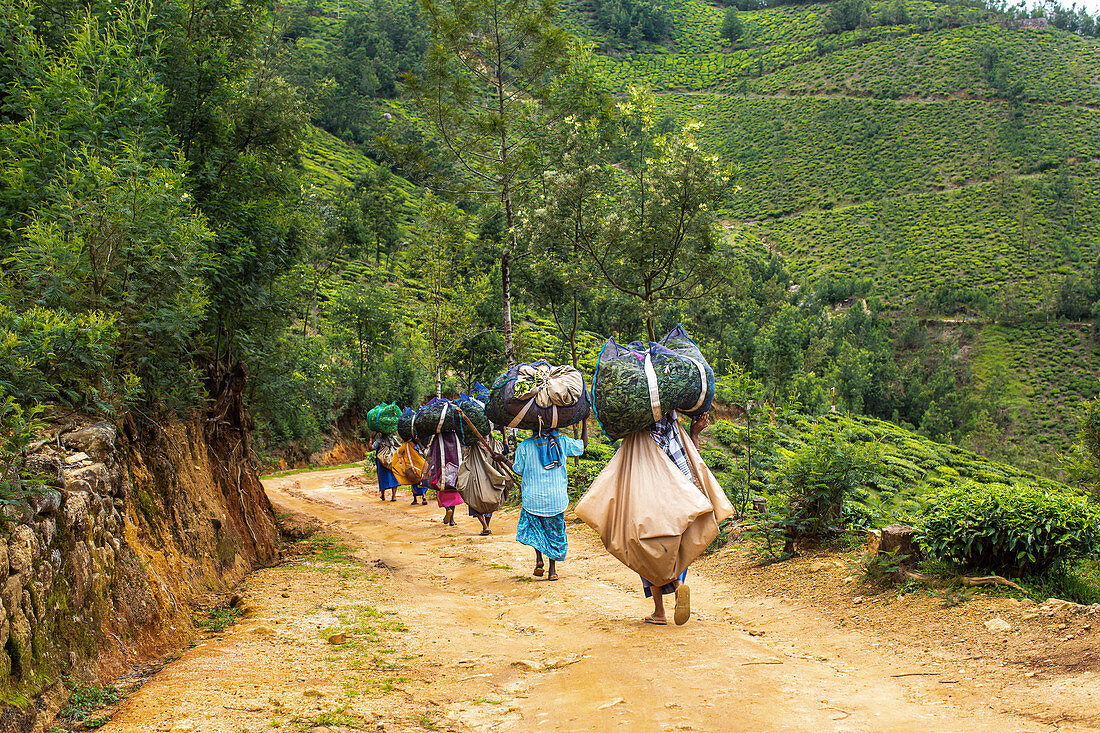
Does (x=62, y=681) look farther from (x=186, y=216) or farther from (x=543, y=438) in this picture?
(x=543, y=438)

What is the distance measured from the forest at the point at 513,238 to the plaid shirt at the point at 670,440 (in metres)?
2.27

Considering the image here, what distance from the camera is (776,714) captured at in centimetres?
359

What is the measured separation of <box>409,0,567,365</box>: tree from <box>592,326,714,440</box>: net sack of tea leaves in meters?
8.83

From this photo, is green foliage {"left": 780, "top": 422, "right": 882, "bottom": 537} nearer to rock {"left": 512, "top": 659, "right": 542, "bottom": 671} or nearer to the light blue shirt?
the light blue shirt

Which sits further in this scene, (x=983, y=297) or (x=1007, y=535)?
(x=983, y=297)

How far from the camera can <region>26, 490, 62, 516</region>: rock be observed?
3623mm

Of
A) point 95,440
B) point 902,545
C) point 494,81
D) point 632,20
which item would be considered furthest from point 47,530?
point 632,20

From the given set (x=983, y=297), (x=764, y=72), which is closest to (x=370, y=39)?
(x=764, y=72)

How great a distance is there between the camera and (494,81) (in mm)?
15359

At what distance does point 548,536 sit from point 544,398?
1763 millimetres

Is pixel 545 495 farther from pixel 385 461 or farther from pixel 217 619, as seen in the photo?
pixel 385 461

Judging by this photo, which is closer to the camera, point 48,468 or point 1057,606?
point 48,468

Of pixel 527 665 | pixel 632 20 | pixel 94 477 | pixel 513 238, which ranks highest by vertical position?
pixel 632 20

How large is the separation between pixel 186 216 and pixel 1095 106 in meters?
94.9
